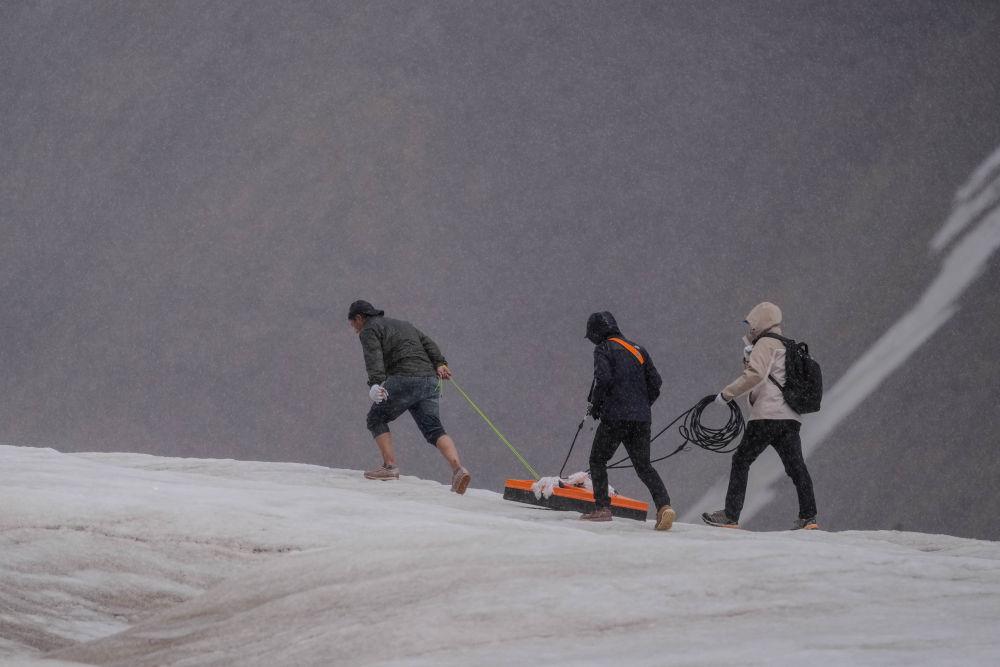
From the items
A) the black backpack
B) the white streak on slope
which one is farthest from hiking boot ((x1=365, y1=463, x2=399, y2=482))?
the white streak on slope

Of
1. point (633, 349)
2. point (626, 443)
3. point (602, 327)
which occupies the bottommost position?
point (626, 443)

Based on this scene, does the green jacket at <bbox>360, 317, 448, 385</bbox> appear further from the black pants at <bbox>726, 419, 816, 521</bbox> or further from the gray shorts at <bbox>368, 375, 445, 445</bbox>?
the black pants at <bbox>726, 419, 816, 521</bbox>

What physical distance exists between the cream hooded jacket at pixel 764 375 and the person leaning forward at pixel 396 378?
181 centimetres

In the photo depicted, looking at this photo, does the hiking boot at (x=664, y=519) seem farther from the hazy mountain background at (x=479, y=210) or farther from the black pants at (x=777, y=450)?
the hazy mountain background at (x=479, y=210)

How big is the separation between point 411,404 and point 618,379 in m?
1.54

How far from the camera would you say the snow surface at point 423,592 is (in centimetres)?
239

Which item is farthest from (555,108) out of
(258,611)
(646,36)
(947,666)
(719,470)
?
(947,666)

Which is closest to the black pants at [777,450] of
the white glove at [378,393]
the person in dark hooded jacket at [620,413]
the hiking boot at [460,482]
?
the person in dark hooded jacket at [620,413]

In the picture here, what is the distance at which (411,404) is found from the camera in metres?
5.52

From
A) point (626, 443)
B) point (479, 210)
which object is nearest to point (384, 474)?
point (626, 443)

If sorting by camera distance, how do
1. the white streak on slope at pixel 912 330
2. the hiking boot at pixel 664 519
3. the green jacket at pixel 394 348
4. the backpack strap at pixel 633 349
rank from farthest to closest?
the white streak on slope at pixel 912 330, the green jacket at pixel 394 348, the backpack strap at pixel 633 349, the hiking boot at pixel 664 519

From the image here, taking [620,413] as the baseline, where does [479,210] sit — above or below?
above

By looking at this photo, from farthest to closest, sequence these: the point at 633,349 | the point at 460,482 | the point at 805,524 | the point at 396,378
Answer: the point at 396,378
the point at 460,482
the point at 805,524
the point at 633,349

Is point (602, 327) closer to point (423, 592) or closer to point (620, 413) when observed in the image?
point (620, 413)
